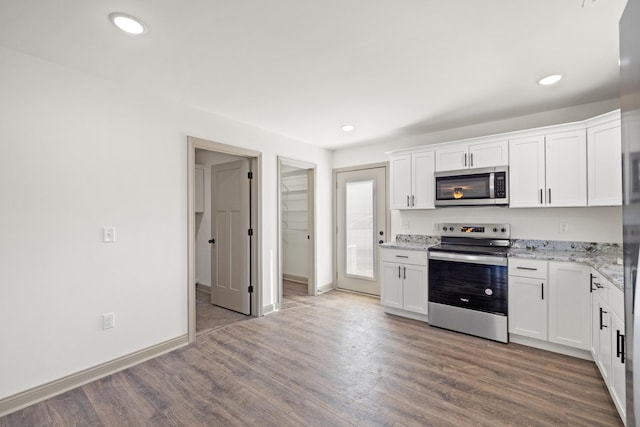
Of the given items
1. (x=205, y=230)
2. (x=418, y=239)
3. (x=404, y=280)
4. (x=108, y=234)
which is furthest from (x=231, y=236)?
(x=418, y=239)

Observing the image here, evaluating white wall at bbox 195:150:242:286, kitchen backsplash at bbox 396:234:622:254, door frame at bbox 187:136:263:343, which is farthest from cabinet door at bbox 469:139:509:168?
white wall at bbox 195:150:242:286

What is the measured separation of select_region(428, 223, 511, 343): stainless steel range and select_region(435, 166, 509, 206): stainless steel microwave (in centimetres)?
43

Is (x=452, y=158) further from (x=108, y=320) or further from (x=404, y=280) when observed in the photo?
(x=108, y=320)

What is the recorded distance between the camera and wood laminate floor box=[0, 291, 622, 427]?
6.45 ft

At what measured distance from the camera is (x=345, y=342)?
3090 mm

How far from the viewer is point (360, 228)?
4934mm

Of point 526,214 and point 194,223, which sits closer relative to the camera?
point 194,223

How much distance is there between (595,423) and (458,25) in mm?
2674

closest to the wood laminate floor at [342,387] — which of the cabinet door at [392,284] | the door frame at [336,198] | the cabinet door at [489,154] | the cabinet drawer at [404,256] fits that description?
the cabinet door at [392,284]

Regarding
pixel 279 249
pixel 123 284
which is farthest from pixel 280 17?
pixel 279 249

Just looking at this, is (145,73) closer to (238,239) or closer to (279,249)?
(238,239)

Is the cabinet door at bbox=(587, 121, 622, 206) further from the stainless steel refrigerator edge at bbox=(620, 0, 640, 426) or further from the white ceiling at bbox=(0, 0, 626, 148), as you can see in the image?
the stainless steel refrigerator edge at bbox=(620, 0, 640, 426)

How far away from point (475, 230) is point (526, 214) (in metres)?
0.57

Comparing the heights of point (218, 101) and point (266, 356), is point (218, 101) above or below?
above
